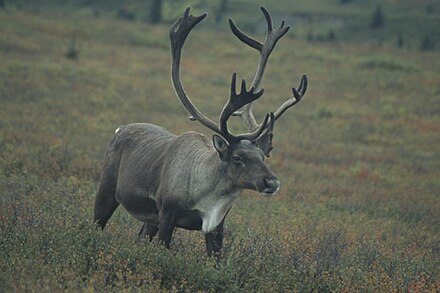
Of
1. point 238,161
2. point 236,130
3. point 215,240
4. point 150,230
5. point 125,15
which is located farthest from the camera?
point 125,15

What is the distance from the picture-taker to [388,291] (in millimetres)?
7039

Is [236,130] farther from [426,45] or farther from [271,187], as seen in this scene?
[426,45]

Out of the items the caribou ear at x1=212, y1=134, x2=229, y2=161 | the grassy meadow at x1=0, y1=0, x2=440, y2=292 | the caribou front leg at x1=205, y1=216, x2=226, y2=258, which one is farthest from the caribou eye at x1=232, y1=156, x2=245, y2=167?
the grassy meadow at x1=0, y1=0, x2=440, y2=292

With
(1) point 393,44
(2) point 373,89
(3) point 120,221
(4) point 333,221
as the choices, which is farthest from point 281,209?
(1) point 393,44

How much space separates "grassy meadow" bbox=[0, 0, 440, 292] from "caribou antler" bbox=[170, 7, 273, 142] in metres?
1.13

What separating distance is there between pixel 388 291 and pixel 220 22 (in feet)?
187

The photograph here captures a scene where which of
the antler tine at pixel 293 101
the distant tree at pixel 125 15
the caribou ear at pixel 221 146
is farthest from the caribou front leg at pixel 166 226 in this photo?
the distant tree at pixel 125 15

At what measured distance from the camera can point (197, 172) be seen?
24.9 feet

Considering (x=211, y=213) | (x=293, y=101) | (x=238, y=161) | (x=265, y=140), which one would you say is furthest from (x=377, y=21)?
(x=211, y=213)

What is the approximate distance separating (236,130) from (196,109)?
13.1 metres

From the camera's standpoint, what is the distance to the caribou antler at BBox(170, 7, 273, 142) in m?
7.38

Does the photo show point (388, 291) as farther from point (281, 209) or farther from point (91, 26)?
point (91, 26)

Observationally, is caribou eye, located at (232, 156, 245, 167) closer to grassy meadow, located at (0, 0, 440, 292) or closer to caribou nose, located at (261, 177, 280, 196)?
caribou nose, located at (261, 177, 280, 196)

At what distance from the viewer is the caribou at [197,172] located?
291 inches
